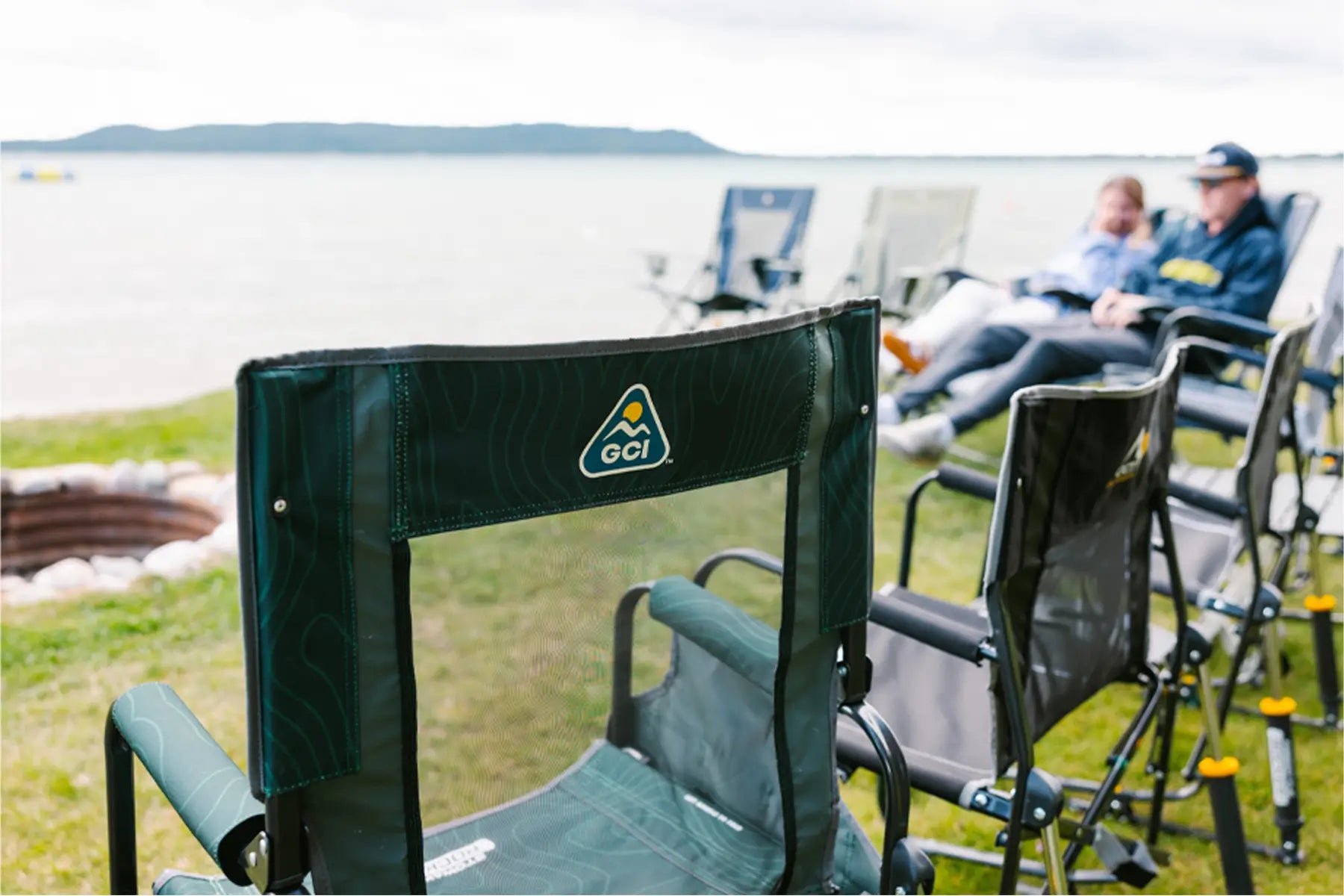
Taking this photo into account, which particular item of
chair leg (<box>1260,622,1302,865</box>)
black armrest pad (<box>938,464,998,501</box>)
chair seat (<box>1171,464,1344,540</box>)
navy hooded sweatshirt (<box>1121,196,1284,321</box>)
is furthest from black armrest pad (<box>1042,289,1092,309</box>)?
black armrest pad (<box>938,464,998,501</box>)

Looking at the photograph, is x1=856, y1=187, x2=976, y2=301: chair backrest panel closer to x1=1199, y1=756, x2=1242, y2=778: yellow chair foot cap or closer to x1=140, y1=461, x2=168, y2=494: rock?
x1=140, y1=461, x2=168, y2=494: rock

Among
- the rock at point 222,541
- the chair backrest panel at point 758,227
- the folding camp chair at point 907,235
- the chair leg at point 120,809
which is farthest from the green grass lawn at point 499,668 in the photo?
the chair backrest panel at point 758,227

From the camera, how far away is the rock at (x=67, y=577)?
121 inches

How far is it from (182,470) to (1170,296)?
3.57m

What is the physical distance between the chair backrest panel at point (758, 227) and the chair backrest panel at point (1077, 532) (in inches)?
193

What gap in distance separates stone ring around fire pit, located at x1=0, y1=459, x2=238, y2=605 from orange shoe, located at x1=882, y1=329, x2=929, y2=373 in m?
2.57

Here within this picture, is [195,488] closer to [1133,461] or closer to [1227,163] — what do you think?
[1133,461]

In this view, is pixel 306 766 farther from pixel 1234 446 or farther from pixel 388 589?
pixel 1234 446

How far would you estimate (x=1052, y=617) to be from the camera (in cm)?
141

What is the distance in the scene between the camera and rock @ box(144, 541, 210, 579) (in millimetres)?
3072

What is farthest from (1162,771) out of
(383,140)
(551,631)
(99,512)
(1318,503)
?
(383,140)

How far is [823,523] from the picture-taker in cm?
106

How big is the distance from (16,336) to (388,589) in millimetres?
8109

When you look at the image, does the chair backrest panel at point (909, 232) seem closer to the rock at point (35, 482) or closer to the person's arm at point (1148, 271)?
the person's arm at point (1148, 271)
